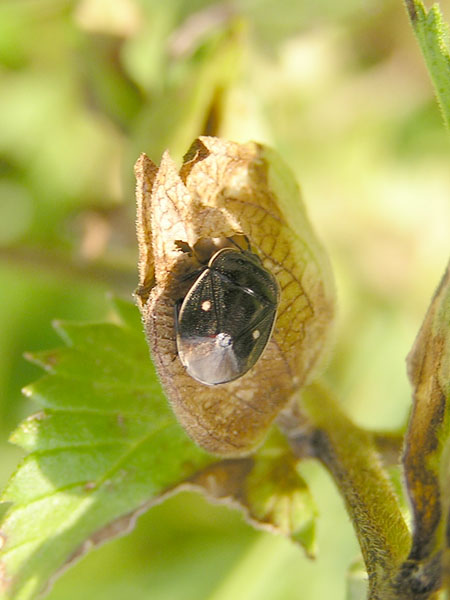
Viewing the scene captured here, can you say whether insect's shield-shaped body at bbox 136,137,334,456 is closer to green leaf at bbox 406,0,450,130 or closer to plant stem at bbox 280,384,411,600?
plant stem at bbox 280,384,411,600

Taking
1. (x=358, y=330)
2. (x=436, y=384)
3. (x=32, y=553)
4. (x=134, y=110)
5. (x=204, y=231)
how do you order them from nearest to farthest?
(x=436, y=384) → (x=204, y=231) → (x=32, y=553) → (x=134, y=110) → (x=358, y=330)

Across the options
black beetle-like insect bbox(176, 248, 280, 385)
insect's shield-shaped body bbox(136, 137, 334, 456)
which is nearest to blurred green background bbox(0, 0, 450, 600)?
insect's shield-shaped body bbox(136, 137, 334, 456)

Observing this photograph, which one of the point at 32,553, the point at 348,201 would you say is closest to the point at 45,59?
the point at 348,201

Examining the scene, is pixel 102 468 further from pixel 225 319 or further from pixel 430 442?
pixel 430 442

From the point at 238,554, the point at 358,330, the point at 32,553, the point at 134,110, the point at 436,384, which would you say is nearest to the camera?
the point at 436,384

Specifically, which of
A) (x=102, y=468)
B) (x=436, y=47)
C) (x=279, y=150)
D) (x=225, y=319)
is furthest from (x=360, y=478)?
(x=279, y=150)

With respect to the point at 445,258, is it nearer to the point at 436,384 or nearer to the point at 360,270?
the point at 360,270
